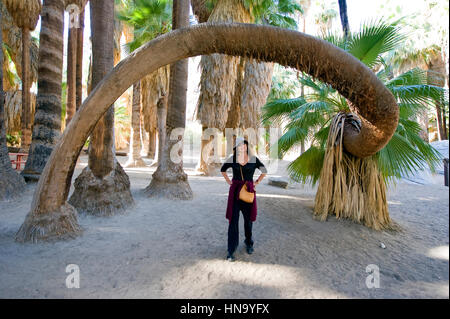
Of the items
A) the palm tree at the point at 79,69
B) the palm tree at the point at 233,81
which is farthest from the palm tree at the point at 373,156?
the palm tree at the point at 79,69

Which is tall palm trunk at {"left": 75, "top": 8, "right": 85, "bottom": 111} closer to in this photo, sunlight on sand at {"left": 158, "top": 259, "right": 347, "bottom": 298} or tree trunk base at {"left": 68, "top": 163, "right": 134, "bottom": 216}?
tree trunk base at {"left": 68, "top": 163, "right": 134, "bottom": 216}

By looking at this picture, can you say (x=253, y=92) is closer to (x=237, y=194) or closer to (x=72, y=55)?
(x=72, y=55)

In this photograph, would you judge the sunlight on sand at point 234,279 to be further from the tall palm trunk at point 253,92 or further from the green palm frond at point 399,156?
the tall palm trunk at point 253,92

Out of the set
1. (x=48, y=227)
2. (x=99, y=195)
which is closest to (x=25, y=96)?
(x=99, y=195)

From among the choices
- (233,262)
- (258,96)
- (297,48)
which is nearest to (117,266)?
(233,262)

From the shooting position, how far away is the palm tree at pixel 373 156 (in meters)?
4.98

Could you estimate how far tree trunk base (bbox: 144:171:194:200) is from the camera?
6871 mm

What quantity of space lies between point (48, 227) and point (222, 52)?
3723 mm

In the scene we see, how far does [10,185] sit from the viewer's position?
568 centimetres

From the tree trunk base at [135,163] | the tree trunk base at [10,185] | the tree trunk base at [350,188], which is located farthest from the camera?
the tree trunk base at [135,163]

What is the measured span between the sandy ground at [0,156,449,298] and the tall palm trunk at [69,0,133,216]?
1.32ft

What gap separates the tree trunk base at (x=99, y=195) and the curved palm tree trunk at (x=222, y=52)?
53.5 inches

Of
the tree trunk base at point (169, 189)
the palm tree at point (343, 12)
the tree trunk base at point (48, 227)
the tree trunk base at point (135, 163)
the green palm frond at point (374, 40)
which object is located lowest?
the tree trunk base at point (48, 227)

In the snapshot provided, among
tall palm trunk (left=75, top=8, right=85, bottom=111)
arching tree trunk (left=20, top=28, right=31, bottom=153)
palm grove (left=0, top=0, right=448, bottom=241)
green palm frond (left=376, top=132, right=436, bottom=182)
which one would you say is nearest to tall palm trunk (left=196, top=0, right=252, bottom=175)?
palm grove (left=0, top=0, right=448, bottom=241)
